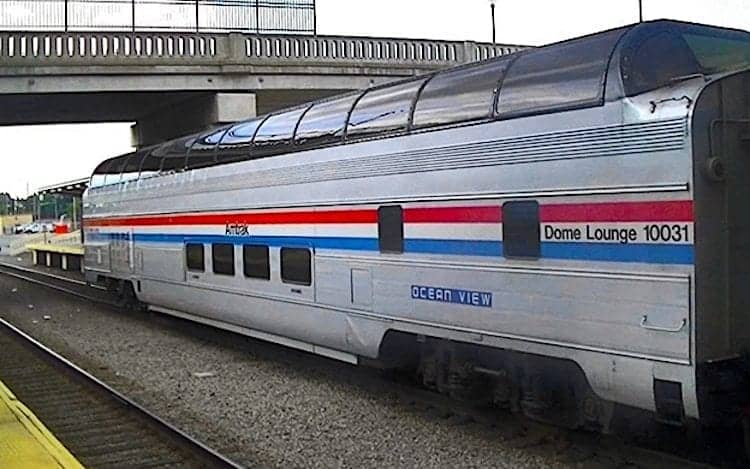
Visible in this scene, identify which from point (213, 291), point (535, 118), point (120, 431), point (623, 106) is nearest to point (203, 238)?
point (213, 291)

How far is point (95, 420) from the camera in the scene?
9.55 meters

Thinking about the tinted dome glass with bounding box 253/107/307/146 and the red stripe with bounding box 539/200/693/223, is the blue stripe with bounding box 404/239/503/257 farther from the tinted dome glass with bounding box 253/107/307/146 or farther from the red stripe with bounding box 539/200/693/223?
the tinted dome glass with bounding box 253/107/307/146

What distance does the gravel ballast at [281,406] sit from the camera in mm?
7758

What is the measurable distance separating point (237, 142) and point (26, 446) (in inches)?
252

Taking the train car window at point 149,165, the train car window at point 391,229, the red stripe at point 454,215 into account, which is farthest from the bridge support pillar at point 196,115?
the red stripe at point 454,215

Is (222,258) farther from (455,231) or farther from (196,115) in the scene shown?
(196,115)

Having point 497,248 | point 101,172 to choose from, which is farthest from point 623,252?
point 101,172

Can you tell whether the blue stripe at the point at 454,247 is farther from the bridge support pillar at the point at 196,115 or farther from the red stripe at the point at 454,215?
the bridge support pillar at the point at 196,115

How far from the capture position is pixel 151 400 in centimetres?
1033

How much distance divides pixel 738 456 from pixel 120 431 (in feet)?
18.6

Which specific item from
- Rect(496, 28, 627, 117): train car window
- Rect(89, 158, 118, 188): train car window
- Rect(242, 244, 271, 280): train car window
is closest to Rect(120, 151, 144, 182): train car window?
Rect(89, 158, 118, 188): train car window

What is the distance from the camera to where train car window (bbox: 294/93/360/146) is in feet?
33.4

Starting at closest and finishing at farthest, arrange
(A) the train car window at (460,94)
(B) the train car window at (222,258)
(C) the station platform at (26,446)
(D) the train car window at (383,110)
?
(C) the station platform at (26,446)
(A) the train car window at (460,94)
(D) the train car window at (383,110)
(B) the train car window at (222,258)

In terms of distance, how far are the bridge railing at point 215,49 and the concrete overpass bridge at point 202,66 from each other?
0.02m
